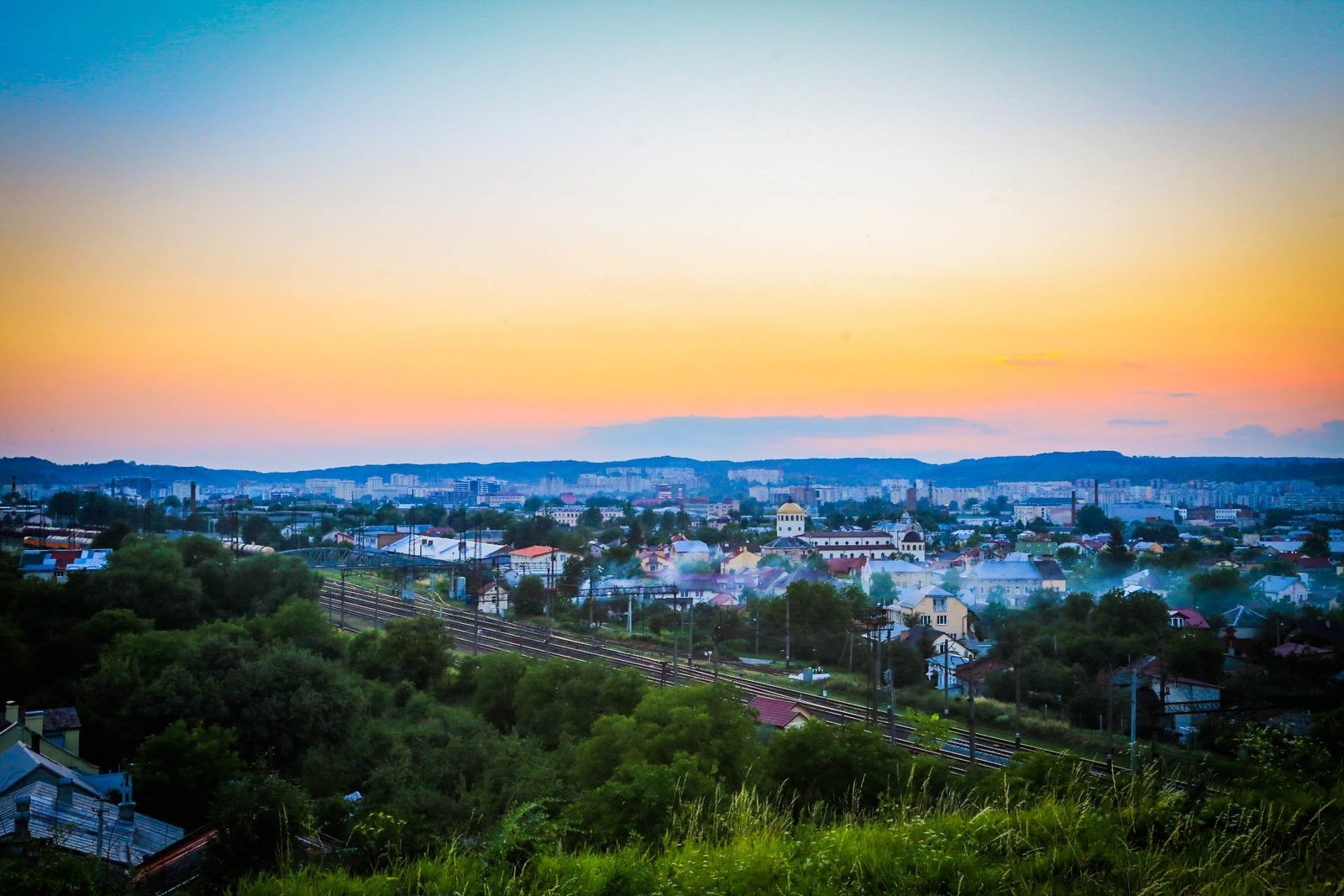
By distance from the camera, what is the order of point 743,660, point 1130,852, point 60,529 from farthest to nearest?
point 60,529 → point 743,660 → point 1130,852

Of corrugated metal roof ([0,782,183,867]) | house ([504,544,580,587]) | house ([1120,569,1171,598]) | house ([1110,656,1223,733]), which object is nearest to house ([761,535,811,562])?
house ([504,544,580,587])

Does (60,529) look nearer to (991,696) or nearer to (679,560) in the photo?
(679,560)

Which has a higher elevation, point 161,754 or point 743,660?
point 161,754

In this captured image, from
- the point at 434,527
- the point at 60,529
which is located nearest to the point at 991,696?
the point at 60,529

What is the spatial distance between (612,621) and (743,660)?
17.9 feet

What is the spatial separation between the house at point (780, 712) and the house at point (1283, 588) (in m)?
13.0

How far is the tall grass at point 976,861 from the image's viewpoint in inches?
100

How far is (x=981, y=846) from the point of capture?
2.82 metres

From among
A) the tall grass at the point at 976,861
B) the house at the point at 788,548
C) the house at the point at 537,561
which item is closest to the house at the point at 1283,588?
the house at the point at 788,548

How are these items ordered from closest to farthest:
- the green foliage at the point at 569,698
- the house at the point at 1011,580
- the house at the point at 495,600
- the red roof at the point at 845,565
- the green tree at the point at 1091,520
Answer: the green foliage at the point at 569,698, the house at the point at 495,600, the house at the point at 1011,580, the red roof at the point at 845,565, the green tree at the point at 1091,520

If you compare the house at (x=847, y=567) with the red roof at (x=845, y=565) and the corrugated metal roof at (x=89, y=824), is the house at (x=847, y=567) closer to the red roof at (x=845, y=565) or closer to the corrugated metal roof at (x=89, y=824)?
the red roof at (x=845, y=565)

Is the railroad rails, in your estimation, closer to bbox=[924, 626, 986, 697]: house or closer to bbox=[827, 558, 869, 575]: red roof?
bbox=[924, 626, 986, 697]: house

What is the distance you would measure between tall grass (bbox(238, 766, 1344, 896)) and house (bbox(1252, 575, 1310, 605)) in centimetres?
1900

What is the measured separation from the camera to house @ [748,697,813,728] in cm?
1076
